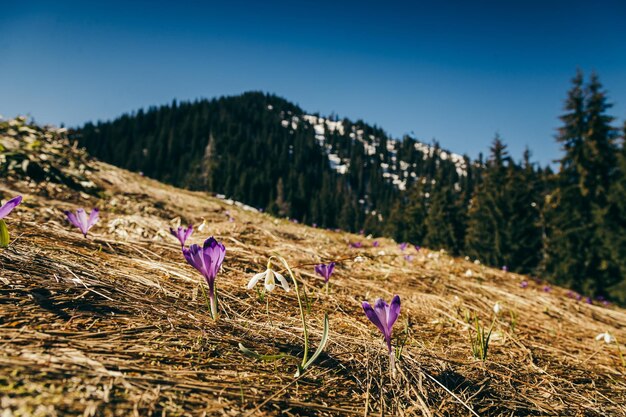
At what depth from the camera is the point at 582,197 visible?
18938mm

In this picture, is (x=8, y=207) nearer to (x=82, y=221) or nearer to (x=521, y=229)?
(x=82, y=221)

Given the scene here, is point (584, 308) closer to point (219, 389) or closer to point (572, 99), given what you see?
point (219, 389)

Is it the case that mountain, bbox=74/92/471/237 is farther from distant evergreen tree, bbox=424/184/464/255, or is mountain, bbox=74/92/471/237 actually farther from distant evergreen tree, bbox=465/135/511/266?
distant evergreen tree, bbox=465/135/511/266

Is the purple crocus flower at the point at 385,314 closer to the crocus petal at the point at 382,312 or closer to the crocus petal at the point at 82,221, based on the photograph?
the crocus petal at the point at 382,312

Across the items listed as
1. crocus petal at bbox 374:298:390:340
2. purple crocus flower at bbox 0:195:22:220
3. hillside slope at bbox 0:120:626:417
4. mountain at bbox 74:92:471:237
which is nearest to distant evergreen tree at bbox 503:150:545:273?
hillside slope at bbox 0:120:626:417

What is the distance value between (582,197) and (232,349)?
2368cm

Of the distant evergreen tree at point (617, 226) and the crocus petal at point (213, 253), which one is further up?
the distant evergreen tree at point (617, 226)

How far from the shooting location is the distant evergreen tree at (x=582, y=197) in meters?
17.1

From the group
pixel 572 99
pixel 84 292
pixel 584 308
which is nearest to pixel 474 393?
pixel 84 292

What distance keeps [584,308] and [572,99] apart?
22.7m

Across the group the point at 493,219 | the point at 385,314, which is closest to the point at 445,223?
the point at 493,219

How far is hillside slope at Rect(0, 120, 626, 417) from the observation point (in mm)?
739

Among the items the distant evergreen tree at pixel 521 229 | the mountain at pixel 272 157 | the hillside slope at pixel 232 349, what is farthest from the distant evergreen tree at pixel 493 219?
the mountain at pixel 272 157

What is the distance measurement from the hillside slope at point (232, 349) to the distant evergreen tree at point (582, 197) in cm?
1895
